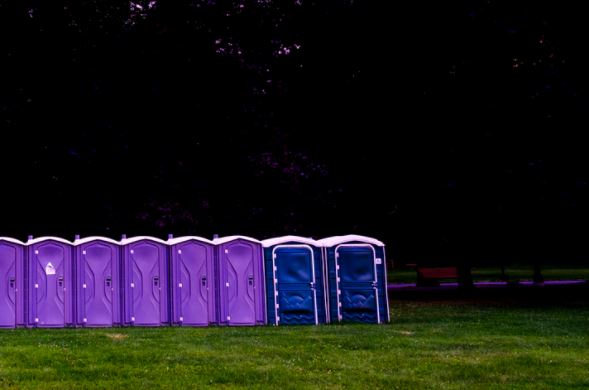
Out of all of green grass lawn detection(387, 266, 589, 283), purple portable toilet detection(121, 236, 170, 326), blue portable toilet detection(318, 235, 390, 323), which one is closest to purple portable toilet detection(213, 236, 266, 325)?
purple portable toilet detection(121, 236, 170, 326)

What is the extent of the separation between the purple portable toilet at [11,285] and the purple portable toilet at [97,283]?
84 centimetres

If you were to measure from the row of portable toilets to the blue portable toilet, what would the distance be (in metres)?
0.02

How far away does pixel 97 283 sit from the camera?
12328 mm

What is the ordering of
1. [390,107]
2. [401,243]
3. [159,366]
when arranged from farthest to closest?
[401,243]
[390,107]
[159,366]

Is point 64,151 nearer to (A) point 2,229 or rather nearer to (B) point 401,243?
(A) point 2,229

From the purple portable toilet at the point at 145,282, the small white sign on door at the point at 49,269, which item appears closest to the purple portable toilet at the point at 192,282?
the purple portable toilet at the point at 145,282

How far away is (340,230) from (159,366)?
12.4 meters

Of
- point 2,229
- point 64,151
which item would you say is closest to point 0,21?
point 64,151

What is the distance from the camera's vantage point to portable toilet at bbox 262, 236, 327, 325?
1272cm

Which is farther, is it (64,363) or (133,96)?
(133,96)

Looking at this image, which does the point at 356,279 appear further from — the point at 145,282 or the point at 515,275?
the point at 515,275

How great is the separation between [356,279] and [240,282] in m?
1.93

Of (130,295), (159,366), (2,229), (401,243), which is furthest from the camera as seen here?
(401,243)

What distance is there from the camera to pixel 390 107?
1953 centimetres
